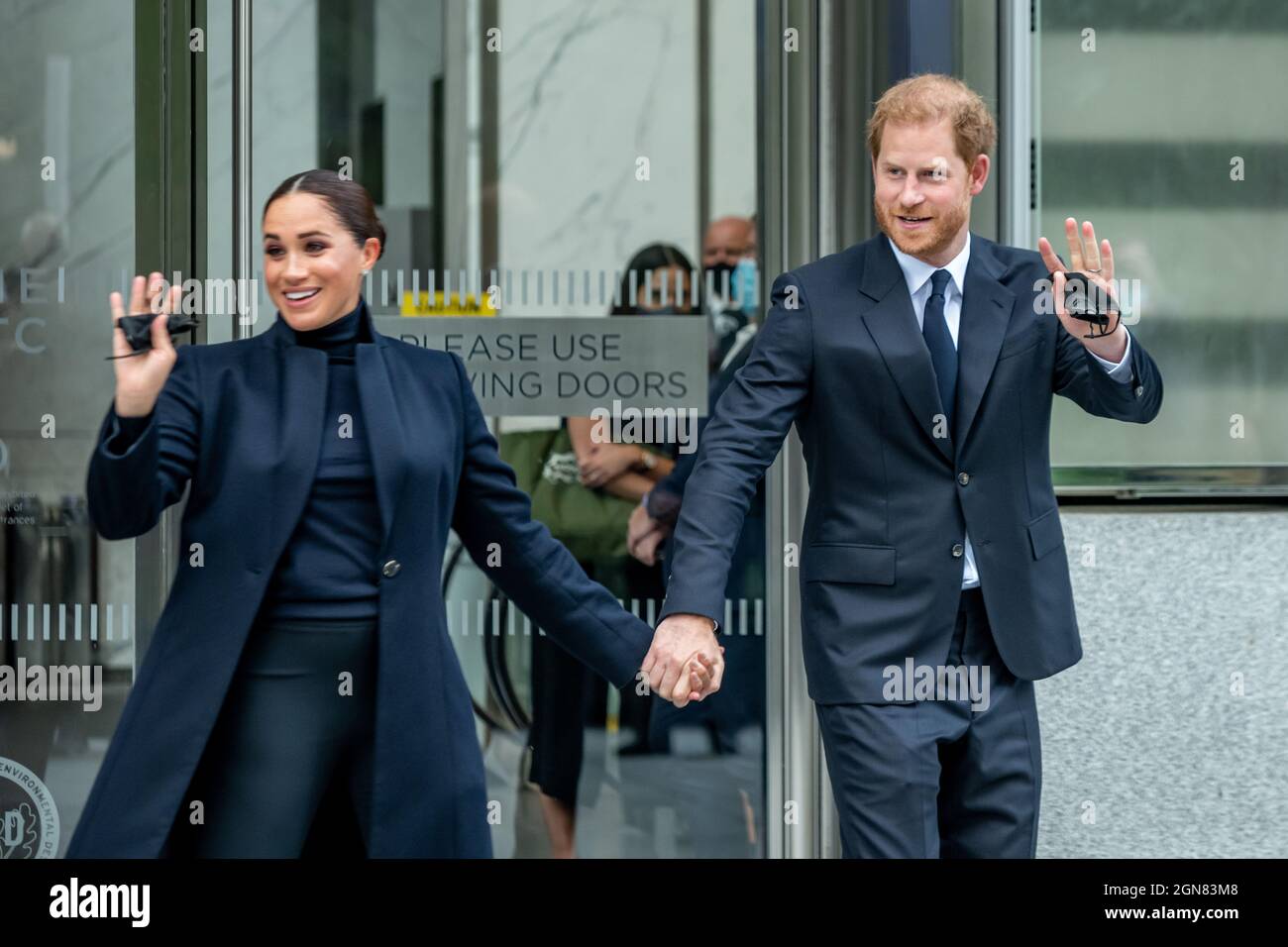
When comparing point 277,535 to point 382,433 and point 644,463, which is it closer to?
point 382,433

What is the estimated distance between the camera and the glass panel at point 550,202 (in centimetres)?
490

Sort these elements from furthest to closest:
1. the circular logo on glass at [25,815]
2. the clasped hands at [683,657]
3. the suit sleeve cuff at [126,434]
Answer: the circular logo on glass at [25,815], the clasped hands at [683,657], the suit sleeve cuff at [126,434]

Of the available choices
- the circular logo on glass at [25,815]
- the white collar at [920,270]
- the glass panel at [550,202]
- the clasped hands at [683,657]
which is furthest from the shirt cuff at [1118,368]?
the circular logo on glass at [25,815]

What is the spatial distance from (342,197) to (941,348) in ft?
4.61

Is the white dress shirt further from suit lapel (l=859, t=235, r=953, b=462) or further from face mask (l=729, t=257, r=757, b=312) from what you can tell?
face mask (l=729, t=257, r=757, b=312)

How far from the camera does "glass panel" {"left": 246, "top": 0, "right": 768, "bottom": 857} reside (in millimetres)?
4898

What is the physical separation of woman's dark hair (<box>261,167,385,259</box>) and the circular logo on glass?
6.70ft

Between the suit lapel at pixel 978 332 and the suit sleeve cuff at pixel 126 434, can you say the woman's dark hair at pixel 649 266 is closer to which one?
the suit lapel at pixel 978 332

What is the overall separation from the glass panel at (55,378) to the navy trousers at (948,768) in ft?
7.81

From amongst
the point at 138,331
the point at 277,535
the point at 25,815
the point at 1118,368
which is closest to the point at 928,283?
the point at 1118,368

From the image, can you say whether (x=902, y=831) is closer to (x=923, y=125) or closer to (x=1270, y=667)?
(x=923, y=125)

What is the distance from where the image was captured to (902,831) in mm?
3531
